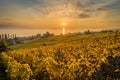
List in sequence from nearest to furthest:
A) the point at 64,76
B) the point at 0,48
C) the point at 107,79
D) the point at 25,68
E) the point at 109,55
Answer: the point at 107,79
the point at 64,76
the point at 109,55
the point at 25,68
the point at 0,48

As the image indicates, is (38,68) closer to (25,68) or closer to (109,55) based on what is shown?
(25,68)

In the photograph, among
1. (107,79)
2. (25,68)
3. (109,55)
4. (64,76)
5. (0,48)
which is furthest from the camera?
(0,48)

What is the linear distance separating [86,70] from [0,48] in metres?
85.6

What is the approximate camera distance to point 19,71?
38.3 metres

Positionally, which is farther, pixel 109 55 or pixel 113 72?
pixel 109 55

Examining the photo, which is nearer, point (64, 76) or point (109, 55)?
point (64, 76)

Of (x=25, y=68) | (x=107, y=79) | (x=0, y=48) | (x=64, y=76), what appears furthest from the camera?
(x=0, y=48)

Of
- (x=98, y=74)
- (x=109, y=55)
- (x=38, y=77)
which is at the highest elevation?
(x=109, y=55)

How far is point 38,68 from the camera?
1534 inches

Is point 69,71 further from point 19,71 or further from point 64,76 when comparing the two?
point 19,71

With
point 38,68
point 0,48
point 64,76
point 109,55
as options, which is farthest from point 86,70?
point 0,48

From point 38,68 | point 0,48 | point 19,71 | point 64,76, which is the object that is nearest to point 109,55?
point 64,76

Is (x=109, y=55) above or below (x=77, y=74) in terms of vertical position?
above

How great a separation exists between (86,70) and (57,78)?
4647mm
